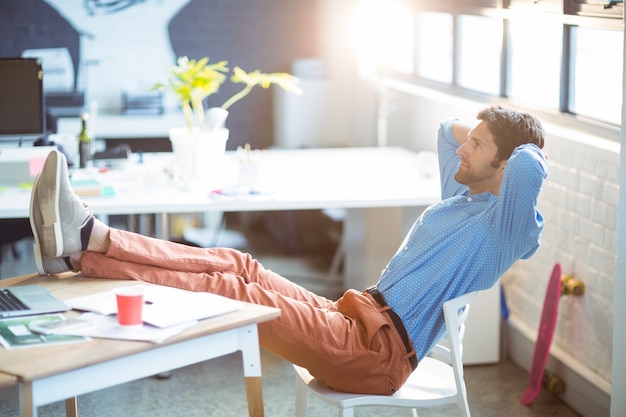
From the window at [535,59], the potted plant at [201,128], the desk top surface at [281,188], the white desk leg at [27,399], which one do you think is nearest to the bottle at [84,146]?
the desk top surface at [281,188]

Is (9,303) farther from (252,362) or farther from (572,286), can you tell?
(572,286)

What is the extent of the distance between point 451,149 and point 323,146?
12.2ft

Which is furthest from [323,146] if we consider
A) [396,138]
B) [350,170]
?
[350,170]

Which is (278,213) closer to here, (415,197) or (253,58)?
(253,58)

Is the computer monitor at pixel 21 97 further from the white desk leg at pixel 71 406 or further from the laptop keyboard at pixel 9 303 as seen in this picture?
the laptop keyboard at pixel 9 303

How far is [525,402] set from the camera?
3.43m

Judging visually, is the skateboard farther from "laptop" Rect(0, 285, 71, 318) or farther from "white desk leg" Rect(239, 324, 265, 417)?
"laptop" Rect(0, 285, 71, 318)

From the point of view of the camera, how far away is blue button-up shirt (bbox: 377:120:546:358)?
95.5 inches

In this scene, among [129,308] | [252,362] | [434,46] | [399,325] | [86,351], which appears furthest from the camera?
[434,46]

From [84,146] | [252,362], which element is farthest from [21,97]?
[252,362]

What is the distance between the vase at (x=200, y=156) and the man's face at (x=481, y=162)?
1.42 metres

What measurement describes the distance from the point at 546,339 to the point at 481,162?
1021mm

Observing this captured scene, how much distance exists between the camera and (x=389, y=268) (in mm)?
2672

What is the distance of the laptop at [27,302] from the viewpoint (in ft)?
7.06
